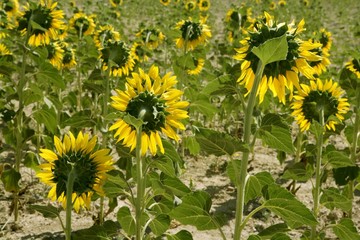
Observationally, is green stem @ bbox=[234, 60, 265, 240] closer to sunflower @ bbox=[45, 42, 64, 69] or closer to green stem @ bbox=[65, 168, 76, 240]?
green stem @ bbox=[65, 168, 76, 240]

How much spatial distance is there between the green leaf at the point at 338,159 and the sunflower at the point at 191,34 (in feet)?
6.21

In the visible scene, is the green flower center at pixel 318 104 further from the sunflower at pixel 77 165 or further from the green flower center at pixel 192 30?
the green flower center at pixel 192 30

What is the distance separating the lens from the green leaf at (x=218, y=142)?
1.58 metres

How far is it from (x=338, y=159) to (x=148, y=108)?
4.32 ft

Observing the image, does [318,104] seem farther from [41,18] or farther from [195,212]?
[41,18]

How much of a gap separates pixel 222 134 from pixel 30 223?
6.85ft

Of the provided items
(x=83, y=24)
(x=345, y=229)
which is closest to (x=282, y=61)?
(x=345, y=229)

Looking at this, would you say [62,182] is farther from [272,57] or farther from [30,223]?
[30,223]

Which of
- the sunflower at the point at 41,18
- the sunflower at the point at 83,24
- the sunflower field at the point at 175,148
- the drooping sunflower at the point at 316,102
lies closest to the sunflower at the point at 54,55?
the sunflower field at the point at 175,148

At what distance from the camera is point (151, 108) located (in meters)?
1.75

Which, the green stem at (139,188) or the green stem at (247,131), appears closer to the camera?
the green stem at (247,131)

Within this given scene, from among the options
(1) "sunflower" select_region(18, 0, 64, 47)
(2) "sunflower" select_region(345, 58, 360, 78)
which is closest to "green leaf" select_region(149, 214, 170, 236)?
(1) "sunflower" select_region(18, 0, 64, 47)

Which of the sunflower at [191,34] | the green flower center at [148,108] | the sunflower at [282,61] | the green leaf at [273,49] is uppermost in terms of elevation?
the sunflower at [191,34]

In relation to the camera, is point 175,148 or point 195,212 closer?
point 195,212
